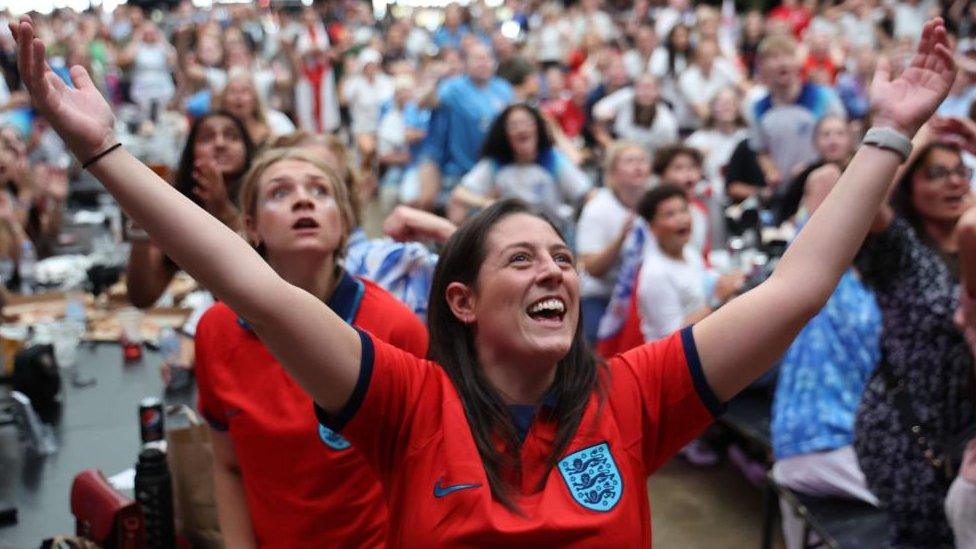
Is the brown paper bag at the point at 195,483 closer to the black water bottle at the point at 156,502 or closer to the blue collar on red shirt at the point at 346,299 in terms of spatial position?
the black water bottle at the point at 156,502

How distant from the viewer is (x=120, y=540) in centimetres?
254

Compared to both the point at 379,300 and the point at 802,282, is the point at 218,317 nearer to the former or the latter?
the point at 379,300

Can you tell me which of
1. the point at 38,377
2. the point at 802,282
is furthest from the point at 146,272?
the point at 802,282

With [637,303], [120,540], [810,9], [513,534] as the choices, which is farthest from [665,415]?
[810,9]

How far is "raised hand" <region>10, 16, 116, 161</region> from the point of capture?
1426mm

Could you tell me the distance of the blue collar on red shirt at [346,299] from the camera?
2055mm

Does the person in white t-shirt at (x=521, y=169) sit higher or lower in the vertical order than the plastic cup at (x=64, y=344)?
higher

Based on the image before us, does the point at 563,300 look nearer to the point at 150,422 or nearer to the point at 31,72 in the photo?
the point at 31,72

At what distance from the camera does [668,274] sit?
14.7 ft

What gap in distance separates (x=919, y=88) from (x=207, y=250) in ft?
3.52

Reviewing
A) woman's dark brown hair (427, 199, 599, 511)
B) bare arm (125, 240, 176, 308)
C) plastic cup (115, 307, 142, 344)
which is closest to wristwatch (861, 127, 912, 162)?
woman's dark brown hair (427, 199, 599, 511)

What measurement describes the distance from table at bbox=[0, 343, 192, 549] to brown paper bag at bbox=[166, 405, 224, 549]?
0.35 metres

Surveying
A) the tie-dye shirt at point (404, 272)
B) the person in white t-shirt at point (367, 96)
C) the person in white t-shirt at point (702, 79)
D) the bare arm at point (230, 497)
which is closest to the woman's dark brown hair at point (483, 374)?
the bare arm at point (230, 497)

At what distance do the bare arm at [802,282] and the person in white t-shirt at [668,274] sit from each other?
2816mm
